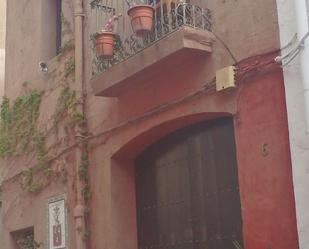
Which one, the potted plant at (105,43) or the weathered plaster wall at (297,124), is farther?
the potted plant at (105,43)

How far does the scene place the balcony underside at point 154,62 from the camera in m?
7.73

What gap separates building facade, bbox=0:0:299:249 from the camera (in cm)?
708

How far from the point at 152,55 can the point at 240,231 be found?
7.75ft

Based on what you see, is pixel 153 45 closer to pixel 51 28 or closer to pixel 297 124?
→ pixel 297 124

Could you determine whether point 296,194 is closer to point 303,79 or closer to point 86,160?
point 303,79

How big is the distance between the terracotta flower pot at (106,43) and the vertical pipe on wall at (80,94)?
55.1 inches

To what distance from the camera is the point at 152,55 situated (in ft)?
26.7

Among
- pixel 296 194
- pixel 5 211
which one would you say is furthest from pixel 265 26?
pixel 5 211

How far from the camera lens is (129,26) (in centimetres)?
941

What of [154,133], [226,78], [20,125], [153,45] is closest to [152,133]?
[154,133]

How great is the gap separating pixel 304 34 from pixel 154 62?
2081 millimetres

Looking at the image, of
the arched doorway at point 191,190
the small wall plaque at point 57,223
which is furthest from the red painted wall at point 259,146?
the small wall plaque at point 57,223

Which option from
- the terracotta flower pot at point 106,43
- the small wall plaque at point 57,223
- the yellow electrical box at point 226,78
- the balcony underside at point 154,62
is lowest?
the small wall plaque at point 57,223

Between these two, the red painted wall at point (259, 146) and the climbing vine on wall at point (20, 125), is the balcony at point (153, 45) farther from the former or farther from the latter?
the climbing vine on wall at point (20, 125)
